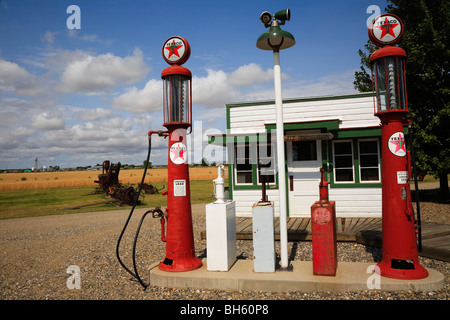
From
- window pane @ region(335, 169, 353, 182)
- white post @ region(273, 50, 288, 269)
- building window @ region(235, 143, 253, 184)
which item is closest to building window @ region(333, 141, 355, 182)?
window pane @ region(335, 169, 353, 182)

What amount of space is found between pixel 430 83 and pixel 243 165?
901 centimetres

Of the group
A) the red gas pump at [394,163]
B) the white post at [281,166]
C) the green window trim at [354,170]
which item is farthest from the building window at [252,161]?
the red gas pump at [394,163]

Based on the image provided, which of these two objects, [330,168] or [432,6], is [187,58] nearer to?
[330,168]

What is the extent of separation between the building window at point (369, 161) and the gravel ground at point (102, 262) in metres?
2.57

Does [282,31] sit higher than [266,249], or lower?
higher

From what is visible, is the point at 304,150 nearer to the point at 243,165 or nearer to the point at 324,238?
the point at 243,165

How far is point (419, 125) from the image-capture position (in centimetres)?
1332

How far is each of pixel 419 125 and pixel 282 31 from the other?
11319 millimetres

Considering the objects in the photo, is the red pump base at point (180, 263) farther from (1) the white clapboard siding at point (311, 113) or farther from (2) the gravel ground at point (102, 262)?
(1) the white clapboard siding at point (311, 113)

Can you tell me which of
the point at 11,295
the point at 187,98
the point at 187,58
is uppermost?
the point at 187,58
